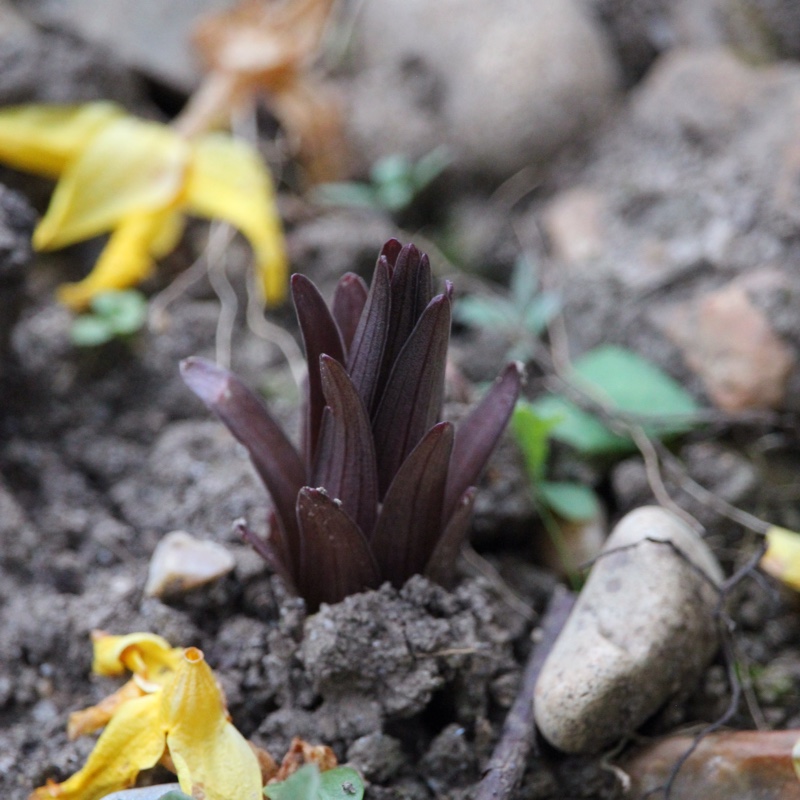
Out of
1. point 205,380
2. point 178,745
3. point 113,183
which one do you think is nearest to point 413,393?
point 205,380

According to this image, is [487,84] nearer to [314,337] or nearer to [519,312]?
[519,312]

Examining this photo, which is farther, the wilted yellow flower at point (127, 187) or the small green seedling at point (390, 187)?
the small green seedling at point (390, 187)

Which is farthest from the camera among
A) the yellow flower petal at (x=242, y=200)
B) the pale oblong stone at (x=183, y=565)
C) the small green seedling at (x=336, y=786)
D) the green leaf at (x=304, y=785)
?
the yellow flower petal at (x=242, y=200)

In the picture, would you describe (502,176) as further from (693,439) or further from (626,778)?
(626,778)

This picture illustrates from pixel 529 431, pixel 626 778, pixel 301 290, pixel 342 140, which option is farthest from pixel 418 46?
pixel 626 778

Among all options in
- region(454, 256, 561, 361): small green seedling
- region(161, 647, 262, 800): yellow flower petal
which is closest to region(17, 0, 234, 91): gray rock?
region(454, 256, 561, 361): small green seedling

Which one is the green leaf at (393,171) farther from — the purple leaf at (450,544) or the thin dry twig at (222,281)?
the purple leaf at (450,544)

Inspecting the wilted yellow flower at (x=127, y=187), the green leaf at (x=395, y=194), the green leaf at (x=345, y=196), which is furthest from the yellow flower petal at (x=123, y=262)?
the green leaf at (x=395, y=194)

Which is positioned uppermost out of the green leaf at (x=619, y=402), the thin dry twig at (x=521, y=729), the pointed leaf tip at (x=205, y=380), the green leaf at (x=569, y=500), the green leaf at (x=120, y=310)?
the pointed leaf tip at (x=205, y=380)
